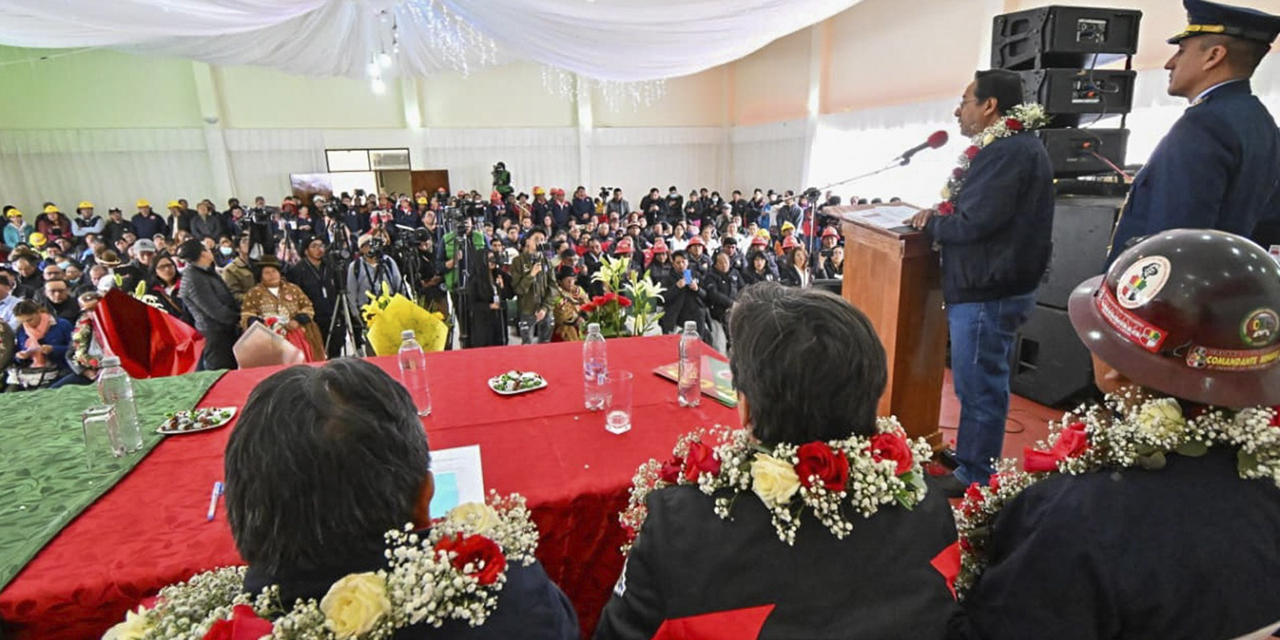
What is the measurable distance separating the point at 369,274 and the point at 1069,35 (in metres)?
5.31

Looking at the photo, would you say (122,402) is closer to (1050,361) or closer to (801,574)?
(801,574)

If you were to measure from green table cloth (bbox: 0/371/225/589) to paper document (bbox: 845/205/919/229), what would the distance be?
9.31 ft

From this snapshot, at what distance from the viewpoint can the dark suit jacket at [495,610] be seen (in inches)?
32.3

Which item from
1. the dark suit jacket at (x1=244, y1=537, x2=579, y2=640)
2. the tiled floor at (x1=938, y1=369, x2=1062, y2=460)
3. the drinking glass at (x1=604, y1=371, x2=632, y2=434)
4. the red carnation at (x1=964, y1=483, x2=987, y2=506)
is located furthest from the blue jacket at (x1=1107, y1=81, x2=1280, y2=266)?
the dark suit jacket at (x1=244, y1=537, x2=579, y2=640)

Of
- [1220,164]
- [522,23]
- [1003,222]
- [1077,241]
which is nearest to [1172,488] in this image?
[1003,222]

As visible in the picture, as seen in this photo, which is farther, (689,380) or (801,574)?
(689,380)

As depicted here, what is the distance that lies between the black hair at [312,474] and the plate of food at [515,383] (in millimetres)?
1254

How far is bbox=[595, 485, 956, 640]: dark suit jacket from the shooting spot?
83 centimetres

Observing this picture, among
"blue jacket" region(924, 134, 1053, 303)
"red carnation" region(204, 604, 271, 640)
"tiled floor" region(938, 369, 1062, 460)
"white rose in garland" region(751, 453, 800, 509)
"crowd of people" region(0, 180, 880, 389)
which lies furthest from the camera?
"crowd of people" region(0, 180, 880, 389)

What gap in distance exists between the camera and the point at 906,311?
2.66 m

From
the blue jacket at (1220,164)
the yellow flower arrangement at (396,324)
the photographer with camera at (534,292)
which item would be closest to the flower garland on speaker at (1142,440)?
the blue jacket at (1220,164)

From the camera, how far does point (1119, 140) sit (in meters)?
3.58

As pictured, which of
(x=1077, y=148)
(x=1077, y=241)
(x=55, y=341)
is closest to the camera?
(x=1077, y=241)

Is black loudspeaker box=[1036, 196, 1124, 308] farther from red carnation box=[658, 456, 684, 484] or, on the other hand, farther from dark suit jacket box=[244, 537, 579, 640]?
dark suit jacket box=[244, 537, 579, 640]
